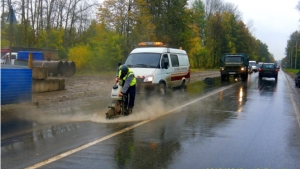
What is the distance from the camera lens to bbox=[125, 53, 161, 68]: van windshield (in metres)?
14.6

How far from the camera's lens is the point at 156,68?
14.4 metres

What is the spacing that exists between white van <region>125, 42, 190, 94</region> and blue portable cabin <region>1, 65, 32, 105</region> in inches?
170

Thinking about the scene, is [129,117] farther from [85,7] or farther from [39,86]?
[85,7]

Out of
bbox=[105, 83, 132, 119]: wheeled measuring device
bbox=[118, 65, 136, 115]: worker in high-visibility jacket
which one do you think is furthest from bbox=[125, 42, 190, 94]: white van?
bbox=[105, 83, 132, 119]: wheeled measuring device

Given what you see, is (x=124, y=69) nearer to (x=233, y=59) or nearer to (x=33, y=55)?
(x=233, y=59)

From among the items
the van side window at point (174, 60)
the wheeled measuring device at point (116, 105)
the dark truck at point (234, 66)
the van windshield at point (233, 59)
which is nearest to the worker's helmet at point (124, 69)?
Result: the wheeled measuring device at point (116, 105)

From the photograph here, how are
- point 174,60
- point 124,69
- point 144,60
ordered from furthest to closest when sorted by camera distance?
point 174,60 < point 144,60 < point 124,69

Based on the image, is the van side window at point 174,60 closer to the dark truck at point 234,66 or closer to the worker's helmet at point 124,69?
the worker's helmet at point 124,69

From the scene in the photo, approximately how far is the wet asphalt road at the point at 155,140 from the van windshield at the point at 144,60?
3.81m

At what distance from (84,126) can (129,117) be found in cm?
159

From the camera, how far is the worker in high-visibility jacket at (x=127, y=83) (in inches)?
373

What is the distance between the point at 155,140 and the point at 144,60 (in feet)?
26.8

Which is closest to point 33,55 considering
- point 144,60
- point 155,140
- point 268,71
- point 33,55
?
point 33,55

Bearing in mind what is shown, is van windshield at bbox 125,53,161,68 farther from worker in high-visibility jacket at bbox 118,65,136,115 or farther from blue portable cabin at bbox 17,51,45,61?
blue portable cabin at bbox 17,51,45,61
